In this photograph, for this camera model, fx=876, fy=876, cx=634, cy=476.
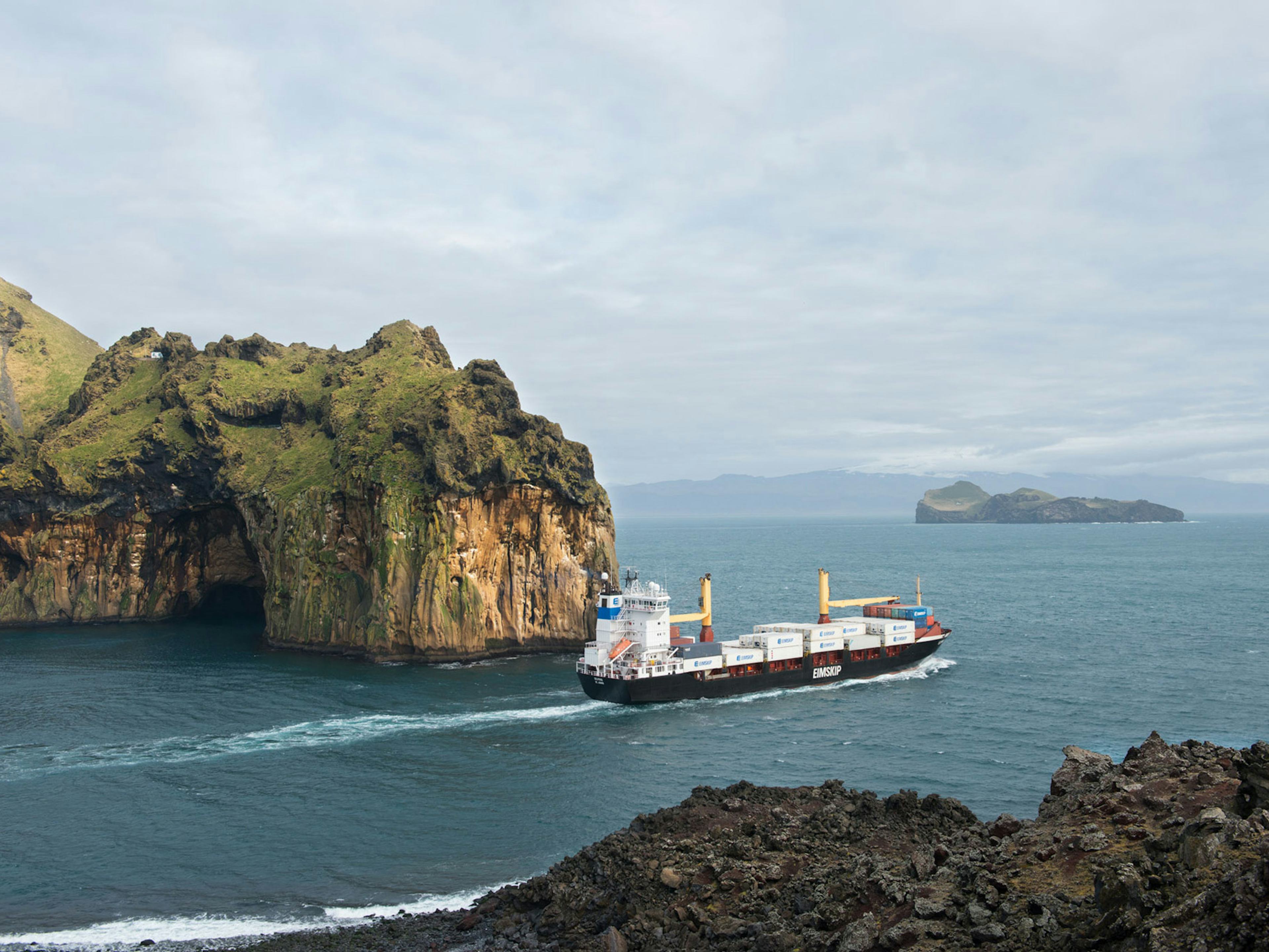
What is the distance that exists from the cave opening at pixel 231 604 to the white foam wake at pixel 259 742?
2531 inches

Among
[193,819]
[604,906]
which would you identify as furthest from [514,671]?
[604,906]

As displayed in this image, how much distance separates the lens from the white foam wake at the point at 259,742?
199 feet

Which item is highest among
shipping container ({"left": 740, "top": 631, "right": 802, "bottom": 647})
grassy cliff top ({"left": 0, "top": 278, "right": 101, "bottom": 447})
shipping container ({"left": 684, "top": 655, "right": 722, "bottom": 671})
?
grassy cliff top ({"left": 0, "top": 278, "right": 101, "bottom": 447})

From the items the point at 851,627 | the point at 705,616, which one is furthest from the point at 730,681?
the point at 851,627

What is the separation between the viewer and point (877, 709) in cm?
7638

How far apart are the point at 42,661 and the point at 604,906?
291 feet

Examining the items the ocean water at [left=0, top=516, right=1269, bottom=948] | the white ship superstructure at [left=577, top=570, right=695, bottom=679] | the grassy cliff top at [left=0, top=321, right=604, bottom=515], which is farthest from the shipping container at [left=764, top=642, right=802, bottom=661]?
the grassy cliff top at [left=0, top=321, right=604, bottom=515]

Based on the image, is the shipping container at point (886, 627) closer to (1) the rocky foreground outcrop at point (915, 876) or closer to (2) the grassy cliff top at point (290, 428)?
(2) the grassy cliff top at point (290, 428)

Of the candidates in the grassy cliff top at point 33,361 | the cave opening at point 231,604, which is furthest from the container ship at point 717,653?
the grassy cliff top at point 33,361

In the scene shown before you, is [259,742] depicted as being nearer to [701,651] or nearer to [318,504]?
[701,651]

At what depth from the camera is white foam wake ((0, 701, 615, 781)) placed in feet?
199

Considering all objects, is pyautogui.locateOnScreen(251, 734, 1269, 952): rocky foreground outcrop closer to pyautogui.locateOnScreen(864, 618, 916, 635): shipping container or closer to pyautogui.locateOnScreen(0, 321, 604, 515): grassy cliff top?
pyautogui.locateOnScreen(864, 618, 916, 635): shipping container

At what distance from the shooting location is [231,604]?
5315 inches

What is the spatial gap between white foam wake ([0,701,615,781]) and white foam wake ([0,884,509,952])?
2440 centimetres
